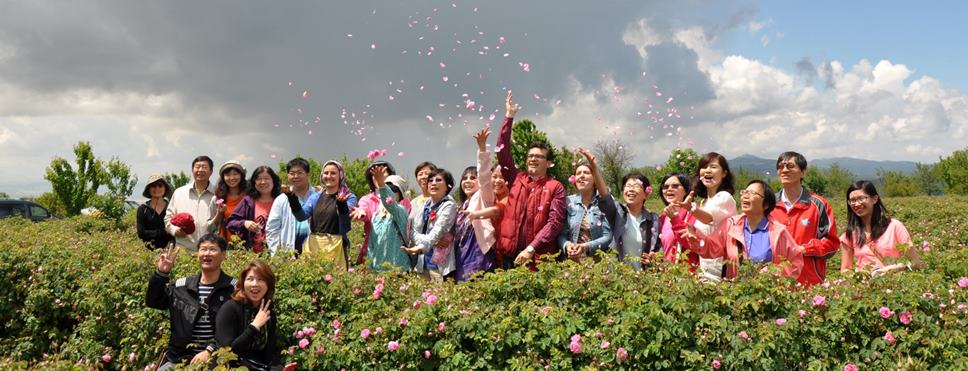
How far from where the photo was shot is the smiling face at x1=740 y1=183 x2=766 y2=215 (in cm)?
444

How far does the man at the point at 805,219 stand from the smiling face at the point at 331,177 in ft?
11.5

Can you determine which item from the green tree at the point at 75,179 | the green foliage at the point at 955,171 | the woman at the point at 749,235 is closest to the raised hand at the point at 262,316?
the woman at the point at 749,235

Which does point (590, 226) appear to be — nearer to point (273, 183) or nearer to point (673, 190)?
point (673, 190)

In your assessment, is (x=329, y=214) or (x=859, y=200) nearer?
(x=859, y=200)

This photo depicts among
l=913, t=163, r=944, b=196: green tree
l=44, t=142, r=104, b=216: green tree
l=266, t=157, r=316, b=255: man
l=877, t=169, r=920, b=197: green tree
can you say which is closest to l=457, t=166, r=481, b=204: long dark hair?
l=266, t=157, r=316, b=255: man

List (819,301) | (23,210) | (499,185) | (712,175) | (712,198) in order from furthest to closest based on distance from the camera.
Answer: (23,210) < (499,185) < (712,175) < (712,198) < (819,301)

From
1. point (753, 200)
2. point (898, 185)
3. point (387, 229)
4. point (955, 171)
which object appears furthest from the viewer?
point (898, 185)

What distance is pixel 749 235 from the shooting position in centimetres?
450

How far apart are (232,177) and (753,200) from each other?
14.8 ft

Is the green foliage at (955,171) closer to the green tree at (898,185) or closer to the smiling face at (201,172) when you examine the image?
the green tree at (898,185)

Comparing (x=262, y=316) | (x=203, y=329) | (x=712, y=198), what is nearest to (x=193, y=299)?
(x=203, y=329)

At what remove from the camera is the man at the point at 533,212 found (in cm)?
483

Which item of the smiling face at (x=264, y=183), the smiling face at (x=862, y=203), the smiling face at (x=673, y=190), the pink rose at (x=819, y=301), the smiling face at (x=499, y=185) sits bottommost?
the pink rose at (x=819, y=301)

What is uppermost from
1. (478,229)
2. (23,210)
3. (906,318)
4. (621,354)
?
(23,210)
